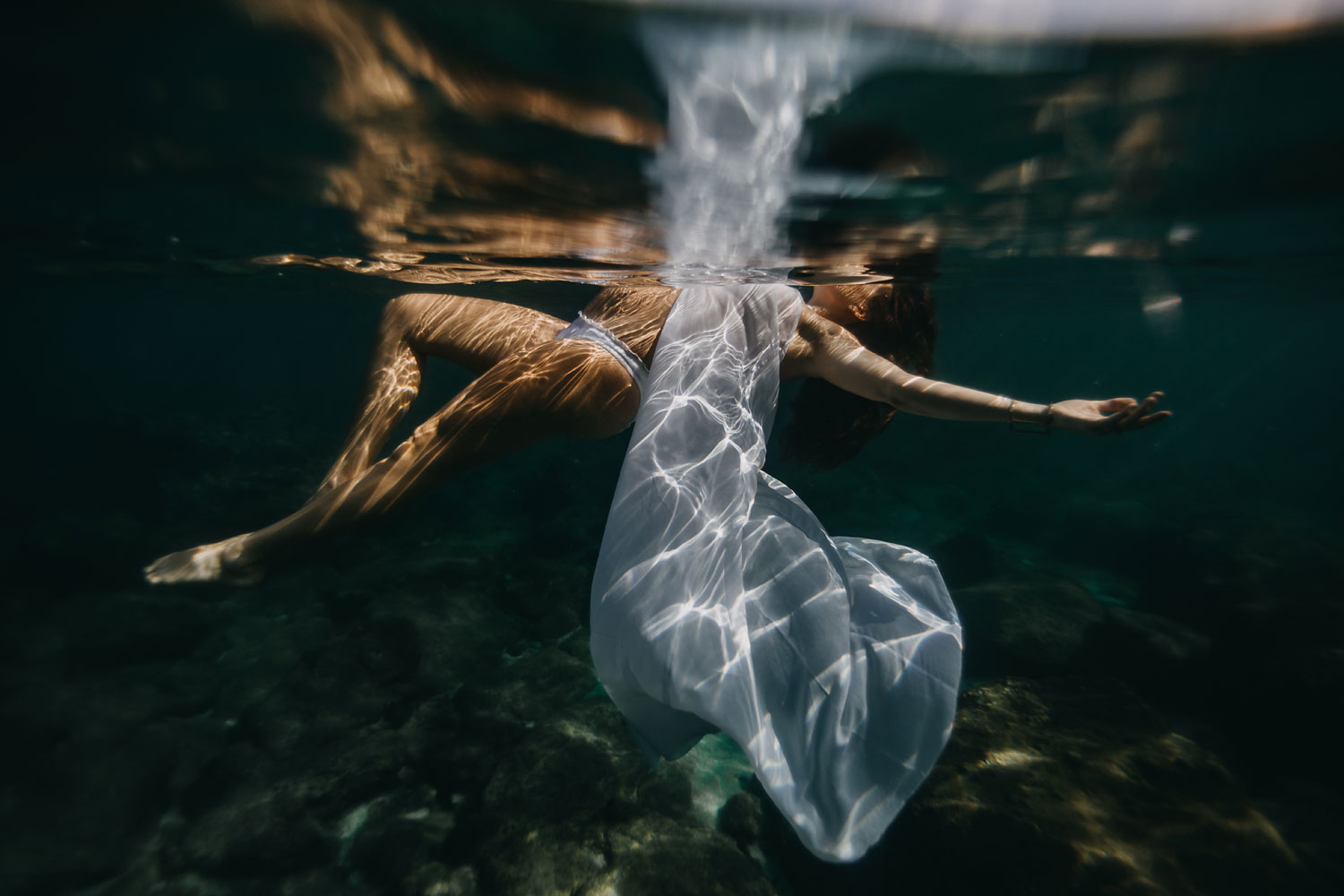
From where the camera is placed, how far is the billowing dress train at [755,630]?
79.7 inches

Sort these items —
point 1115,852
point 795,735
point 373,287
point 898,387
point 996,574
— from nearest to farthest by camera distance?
point 795,735
point 898,387
point 1115,852
point 996,574
point 373,287

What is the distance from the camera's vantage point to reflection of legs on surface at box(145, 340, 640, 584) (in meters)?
2.23

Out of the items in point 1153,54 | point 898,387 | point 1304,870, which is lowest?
point 1304,870

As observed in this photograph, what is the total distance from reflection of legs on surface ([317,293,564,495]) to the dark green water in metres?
1.15

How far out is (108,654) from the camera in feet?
22.1

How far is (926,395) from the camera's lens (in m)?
2.86

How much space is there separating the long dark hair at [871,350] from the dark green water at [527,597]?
1222 mm

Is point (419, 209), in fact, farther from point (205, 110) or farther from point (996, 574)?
point (996, 574)

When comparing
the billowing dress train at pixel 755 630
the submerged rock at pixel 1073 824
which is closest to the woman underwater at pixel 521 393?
the billowing dress train at pixel 755 630

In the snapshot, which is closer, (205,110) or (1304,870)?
(1304,870)

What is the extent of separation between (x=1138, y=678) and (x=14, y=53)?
12.7m

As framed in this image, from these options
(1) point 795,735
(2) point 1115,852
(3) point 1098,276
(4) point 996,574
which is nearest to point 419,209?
(1) point 795,735

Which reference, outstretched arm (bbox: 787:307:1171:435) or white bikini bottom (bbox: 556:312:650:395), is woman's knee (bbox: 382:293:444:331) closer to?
white bikini bottom (bbox: 556:312:650:395)

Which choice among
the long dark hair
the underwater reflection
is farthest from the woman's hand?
the underwater reflection
